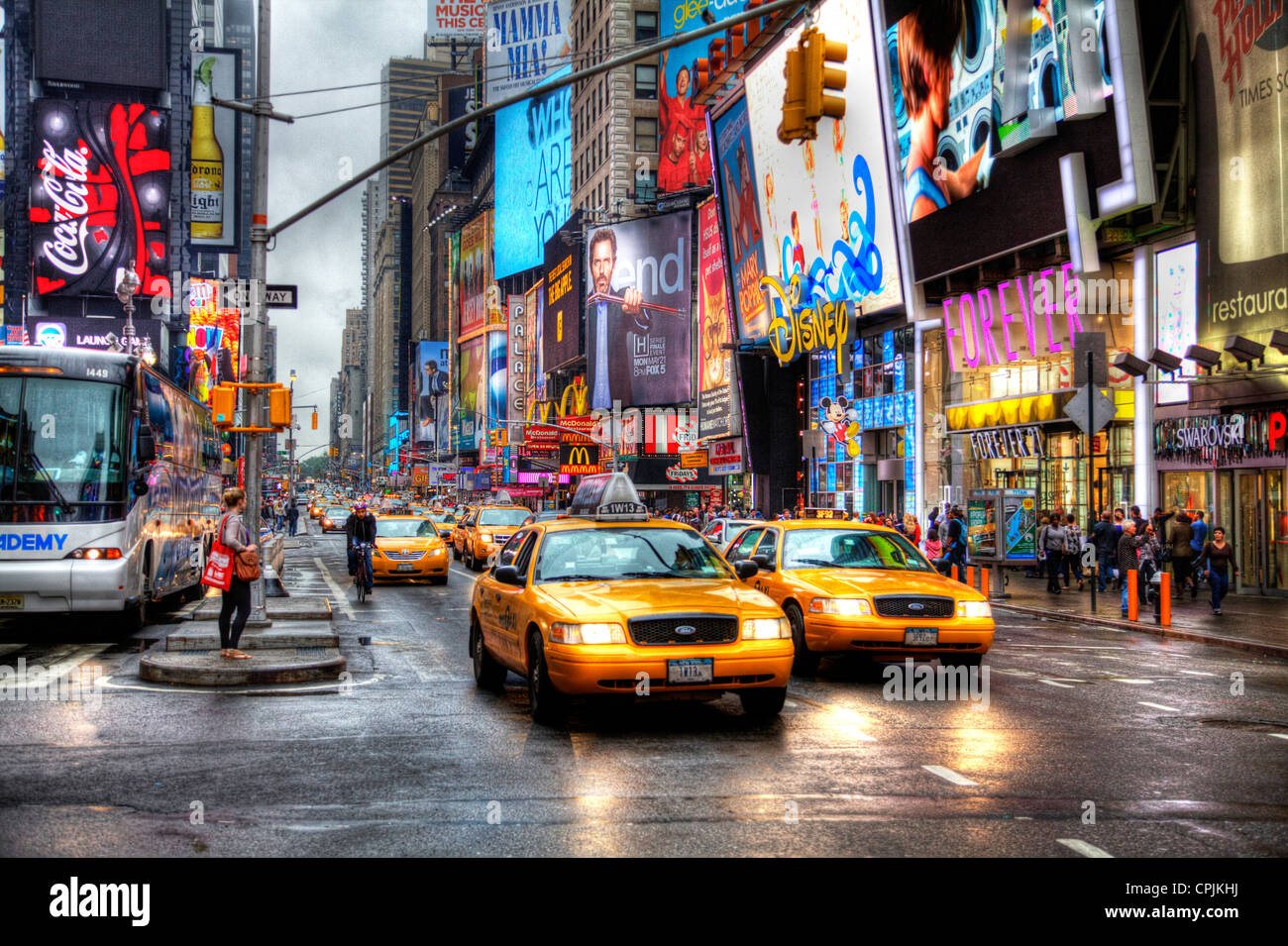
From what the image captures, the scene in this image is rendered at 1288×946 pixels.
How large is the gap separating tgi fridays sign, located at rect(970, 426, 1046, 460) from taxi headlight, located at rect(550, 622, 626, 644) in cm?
2643

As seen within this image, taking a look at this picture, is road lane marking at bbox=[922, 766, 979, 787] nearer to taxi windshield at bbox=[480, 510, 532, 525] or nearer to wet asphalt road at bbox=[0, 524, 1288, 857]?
wet asphalt road at bbox=[0, 524, 1288, 857]

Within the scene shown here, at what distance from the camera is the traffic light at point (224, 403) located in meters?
15.2

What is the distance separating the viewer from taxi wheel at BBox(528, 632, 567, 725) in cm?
1005

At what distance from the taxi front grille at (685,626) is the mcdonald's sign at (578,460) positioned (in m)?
78.1

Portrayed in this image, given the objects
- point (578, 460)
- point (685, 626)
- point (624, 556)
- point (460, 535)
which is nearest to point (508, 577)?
point (624, 556)

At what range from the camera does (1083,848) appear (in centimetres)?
626

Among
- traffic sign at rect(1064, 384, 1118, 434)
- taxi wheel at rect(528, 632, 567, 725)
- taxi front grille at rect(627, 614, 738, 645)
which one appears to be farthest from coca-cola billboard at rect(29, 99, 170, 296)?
taxi front grille at rect(627, 614, 738, 645)

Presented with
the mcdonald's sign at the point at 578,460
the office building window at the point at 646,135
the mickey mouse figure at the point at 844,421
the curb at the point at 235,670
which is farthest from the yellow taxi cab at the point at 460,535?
the office building window at the point at 646,135

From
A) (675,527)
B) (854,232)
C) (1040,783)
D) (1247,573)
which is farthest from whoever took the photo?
(854,232)

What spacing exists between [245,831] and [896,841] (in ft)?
10.7

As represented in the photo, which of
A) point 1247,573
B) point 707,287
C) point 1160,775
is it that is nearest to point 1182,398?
point 1247,573

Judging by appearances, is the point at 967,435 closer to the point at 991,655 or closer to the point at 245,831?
the point at 991,655

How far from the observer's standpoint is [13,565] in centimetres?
1598

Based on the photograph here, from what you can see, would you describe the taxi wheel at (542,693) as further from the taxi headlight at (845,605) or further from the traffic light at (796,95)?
the traffic light at (796,95)
